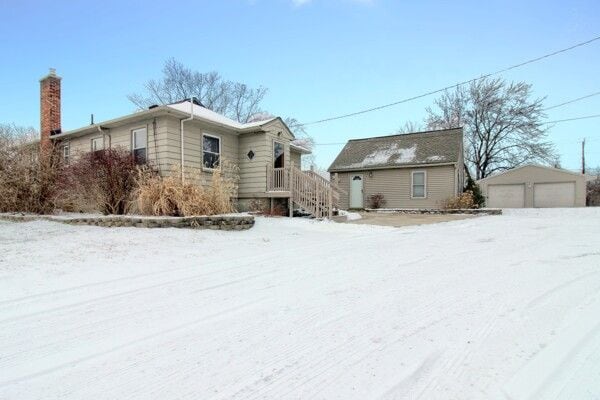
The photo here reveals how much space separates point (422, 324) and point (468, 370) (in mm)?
694

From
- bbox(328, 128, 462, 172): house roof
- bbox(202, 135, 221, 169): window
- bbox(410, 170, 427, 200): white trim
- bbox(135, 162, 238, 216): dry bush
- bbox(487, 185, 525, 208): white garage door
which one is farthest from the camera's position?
bbox(487, 185, 525, 208): white garage door

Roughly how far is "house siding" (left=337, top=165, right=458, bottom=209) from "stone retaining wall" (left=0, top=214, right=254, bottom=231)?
1048cm

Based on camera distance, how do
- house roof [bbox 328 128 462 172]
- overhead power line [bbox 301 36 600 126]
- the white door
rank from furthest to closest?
the white door → house roof [bbox 328 128 462 172] → overhead power line [bbox 301 36 600 126]

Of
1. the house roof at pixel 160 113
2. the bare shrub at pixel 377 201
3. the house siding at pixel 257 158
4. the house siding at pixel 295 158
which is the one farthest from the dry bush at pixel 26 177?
the bare shrub at pixel 377 201

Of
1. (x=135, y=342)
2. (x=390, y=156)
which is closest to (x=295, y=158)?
(x=390, y=156)

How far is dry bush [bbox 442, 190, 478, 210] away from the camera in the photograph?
55.9ft

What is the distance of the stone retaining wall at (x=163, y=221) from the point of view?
300 inches

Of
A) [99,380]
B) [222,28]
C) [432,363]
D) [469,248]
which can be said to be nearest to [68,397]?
[99,380]

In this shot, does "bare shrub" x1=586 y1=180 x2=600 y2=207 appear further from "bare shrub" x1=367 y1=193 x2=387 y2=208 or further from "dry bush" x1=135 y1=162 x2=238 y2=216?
Result: "dry bush" x1=135 y1=162 x2=238 y2=216

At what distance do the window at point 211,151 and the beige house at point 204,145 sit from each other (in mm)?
32

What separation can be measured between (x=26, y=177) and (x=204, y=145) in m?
4.82

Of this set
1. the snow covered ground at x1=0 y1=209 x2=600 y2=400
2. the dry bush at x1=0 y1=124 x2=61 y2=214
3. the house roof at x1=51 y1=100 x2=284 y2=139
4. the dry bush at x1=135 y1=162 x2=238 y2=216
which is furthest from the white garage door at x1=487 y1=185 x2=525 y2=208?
the dry bush at x1=0 y1=124 x2=61 y2=214

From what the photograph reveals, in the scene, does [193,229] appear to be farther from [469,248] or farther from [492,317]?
[492,317]

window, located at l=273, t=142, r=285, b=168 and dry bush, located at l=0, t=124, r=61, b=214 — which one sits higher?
window, located at l=273, t=142, r=285, b=168
